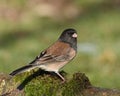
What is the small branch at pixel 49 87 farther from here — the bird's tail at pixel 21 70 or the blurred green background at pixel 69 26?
the blurred green background at pixel 69 26

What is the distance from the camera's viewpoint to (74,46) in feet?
27.2

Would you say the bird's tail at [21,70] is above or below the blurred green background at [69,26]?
above

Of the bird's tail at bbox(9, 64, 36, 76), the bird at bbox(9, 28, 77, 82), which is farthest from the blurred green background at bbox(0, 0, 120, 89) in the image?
the bird's tail at bbox(9, 64, 36, 76)

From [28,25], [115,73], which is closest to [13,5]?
[28,25]

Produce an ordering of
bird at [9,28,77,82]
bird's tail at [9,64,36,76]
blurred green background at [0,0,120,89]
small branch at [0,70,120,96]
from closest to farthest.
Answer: small branch at [0,70,120,96], bird's tail at [9,64,36,76], bird at [9,28,77,82], blurred green background at [0,0,120,89]

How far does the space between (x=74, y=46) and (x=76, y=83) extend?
48.2 inches

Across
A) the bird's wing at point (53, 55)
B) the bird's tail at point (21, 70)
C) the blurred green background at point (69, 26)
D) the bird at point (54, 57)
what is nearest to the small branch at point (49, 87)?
the bird's tail at point (21, 70)

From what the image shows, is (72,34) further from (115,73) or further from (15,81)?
(115,73)

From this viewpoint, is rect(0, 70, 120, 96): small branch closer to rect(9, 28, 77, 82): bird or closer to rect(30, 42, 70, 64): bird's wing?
rect(9, 28, 77, 82): bird

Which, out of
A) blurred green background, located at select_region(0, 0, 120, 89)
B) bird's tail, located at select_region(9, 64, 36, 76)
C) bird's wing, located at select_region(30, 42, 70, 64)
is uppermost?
bird's wing, located at select_region(30, 42, 70, 64)

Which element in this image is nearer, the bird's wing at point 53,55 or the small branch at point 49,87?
the small branch at point 49,87

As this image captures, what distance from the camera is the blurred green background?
1250cm

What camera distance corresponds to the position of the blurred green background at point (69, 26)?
41.0ft

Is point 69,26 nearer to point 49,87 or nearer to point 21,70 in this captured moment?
point 21,70
